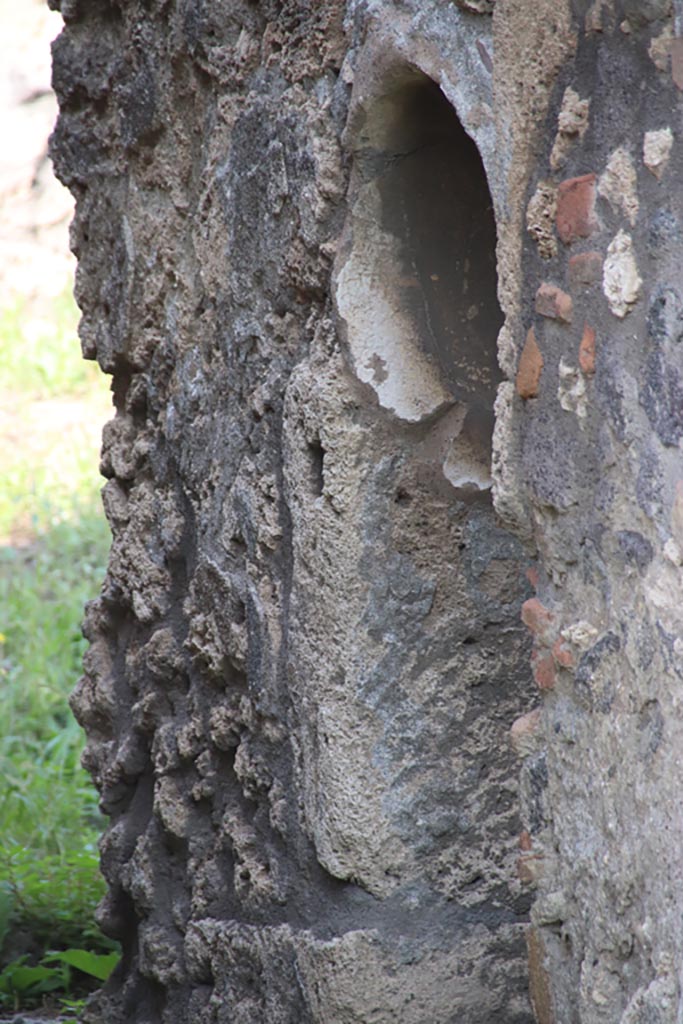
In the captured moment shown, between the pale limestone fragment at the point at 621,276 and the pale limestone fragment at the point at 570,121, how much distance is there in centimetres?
13

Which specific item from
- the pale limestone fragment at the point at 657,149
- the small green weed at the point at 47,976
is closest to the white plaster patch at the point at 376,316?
the pale limestone fragment at the point at 657,149

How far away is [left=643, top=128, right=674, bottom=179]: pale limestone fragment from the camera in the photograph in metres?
1.52

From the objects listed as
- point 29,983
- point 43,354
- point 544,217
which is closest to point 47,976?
point 29,983

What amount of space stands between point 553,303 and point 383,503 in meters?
0.51

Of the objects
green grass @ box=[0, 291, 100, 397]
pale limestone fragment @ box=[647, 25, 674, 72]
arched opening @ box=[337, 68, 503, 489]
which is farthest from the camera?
green grass @ box=[0, 291, 100, 397]

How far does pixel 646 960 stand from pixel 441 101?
1245 mm

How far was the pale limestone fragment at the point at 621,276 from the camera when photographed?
1.58 meters

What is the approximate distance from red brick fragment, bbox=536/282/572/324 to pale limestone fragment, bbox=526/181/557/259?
0.04 meters

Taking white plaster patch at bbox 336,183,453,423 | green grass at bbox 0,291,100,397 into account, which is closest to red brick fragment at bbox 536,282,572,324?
white plaster patch at bbox 336,183,453,423

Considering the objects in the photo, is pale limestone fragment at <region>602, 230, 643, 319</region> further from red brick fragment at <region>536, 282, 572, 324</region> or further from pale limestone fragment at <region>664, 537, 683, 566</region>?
pale limestone fragment at <region>664, 537, 683, 566</region>

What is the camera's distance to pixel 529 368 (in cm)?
174

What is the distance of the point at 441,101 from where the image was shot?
6.72ft

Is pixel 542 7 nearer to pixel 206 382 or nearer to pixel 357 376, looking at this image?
pixel 357 376

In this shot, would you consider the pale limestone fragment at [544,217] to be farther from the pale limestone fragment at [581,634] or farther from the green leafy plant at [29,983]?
→ the green leafy plant at [29,983]
